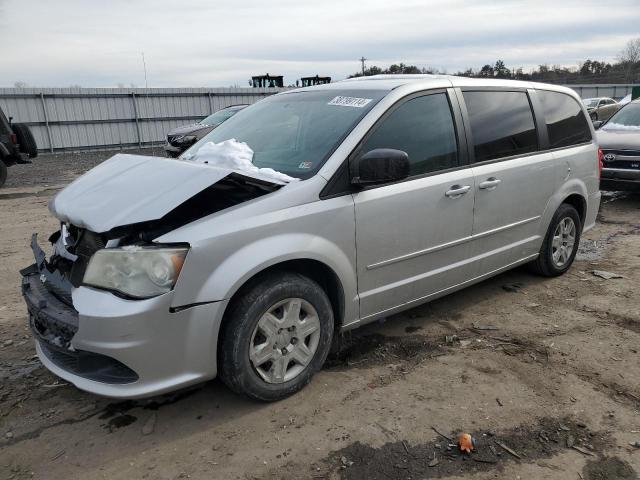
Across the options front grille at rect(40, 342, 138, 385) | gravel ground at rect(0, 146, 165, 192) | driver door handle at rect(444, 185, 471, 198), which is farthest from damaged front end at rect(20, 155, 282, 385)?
gravel ground at rect(0, 146, 165, 192)

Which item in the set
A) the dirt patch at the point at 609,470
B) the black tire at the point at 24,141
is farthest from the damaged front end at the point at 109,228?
the black tire at the point at 24,141

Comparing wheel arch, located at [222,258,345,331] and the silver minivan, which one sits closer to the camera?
the silver minivan

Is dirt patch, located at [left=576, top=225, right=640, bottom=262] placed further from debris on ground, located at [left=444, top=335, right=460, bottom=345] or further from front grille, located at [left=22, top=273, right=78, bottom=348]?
front grille, located at [left=22, top=273, right=78, bottom=348]

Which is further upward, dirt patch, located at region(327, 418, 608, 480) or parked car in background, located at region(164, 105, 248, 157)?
parked car in background, located at region(164, 105, 248, 157)

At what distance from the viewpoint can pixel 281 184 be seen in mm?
3021

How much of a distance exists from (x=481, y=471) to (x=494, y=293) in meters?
2.57

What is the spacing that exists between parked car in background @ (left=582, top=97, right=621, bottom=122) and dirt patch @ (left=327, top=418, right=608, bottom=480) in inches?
961

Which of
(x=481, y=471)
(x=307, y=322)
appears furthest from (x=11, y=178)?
(x=481, y=471)

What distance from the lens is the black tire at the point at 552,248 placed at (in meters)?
4.87

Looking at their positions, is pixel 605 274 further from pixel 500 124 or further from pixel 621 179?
pixel 621 179

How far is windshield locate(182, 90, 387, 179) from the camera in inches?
131

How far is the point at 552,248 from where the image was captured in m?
5.00

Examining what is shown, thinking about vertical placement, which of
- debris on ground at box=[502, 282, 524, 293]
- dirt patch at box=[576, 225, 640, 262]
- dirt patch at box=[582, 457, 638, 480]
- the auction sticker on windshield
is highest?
the auction sticker on windshield

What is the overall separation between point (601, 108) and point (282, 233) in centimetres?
2656
